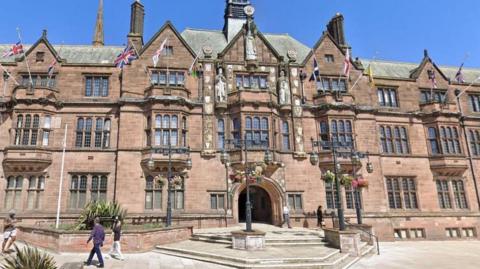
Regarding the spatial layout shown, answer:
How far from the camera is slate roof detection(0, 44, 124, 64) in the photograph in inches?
1150

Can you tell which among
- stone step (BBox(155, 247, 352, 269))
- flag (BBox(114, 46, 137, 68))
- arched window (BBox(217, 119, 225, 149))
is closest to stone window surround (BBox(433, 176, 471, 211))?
stone step (BBox(155, 247, 352, 269))

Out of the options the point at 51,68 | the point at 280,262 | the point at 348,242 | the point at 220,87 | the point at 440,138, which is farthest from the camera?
the point at 440,138

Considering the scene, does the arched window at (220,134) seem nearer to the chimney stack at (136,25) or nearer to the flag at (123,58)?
the flag at (123,58)

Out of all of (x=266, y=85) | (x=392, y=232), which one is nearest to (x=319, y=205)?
(x=392, y=232)

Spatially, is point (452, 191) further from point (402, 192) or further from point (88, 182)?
point (88, 182)

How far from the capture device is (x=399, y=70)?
34312 millimetres

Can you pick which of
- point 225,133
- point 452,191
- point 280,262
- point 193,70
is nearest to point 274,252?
point 280,262

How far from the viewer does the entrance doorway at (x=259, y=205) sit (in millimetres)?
27453

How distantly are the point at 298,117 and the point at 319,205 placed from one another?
750cm

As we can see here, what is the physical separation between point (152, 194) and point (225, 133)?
7.48m

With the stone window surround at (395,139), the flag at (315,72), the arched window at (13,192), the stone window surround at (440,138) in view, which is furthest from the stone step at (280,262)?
the stone window surround at (440,138)

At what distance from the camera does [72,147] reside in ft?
81.7

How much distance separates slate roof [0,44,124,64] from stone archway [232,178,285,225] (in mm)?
17198

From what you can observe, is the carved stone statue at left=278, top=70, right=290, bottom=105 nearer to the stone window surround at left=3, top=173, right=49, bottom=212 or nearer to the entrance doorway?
the entrance doorway
